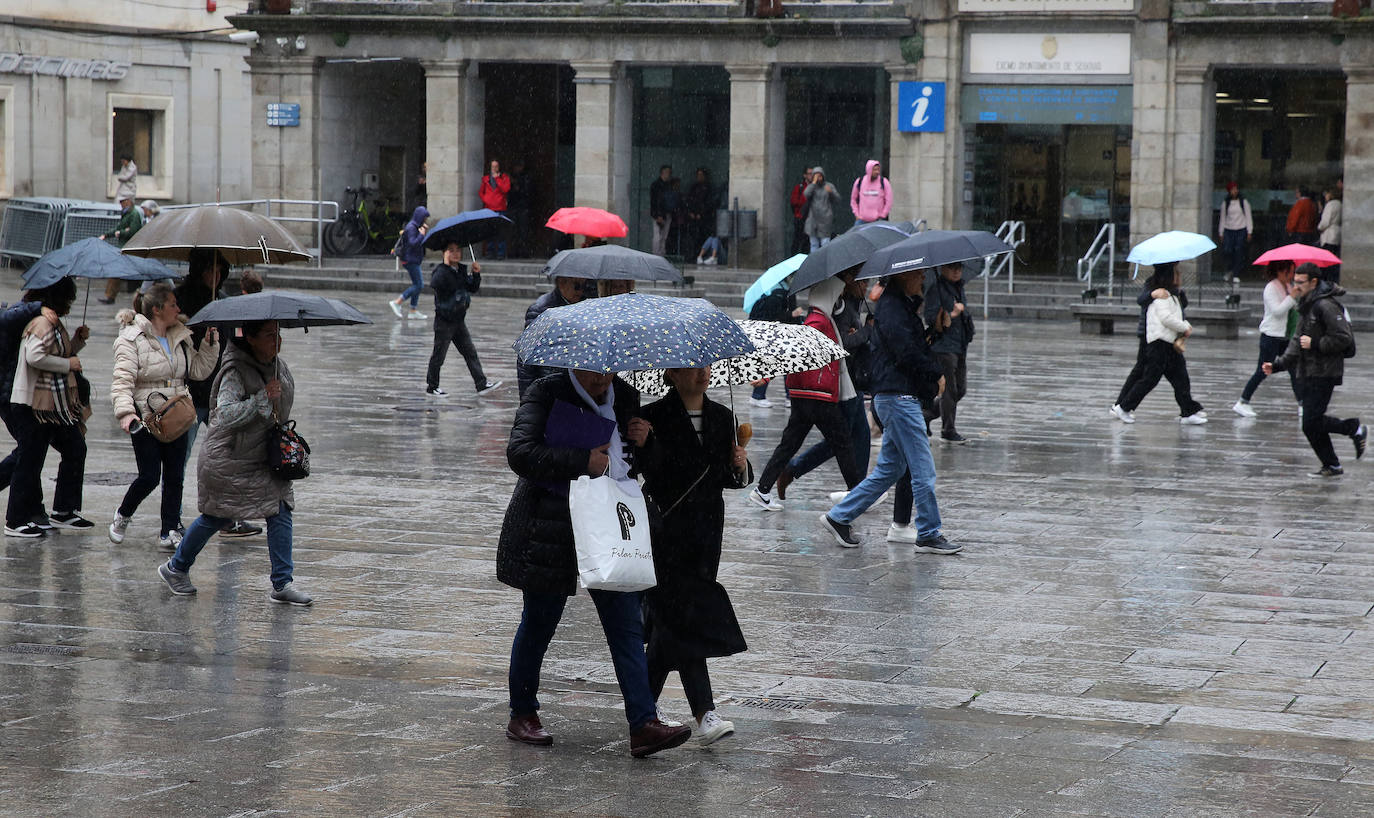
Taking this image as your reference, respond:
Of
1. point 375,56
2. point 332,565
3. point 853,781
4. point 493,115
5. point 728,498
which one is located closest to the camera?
point 853,781

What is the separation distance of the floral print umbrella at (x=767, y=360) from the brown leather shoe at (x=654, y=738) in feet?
4.23

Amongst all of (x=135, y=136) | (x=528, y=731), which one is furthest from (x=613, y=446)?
(x=135, y=136)

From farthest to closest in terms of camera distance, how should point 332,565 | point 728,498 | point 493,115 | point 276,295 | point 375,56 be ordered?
point 493,115
point 375,56
point 728,498
point 332,565
point 276,295

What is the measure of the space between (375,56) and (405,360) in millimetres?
15506

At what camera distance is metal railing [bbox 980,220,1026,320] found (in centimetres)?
A: 2959

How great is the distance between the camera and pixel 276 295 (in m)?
8.87

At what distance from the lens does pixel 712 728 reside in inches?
260

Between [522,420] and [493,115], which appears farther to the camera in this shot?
[493,115]

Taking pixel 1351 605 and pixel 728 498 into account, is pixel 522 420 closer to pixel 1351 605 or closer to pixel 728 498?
pixel 1351 605

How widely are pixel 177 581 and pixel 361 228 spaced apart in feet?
89.8

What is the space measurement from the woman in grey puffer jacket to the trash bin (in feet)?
79.5

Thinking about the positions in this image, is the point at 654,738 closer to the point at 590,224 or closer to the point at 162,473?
the point at 162,473

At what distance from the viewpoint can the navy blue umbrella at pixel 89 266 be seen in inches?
406

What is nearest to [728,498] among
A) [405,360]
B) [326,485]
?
[326,485]
